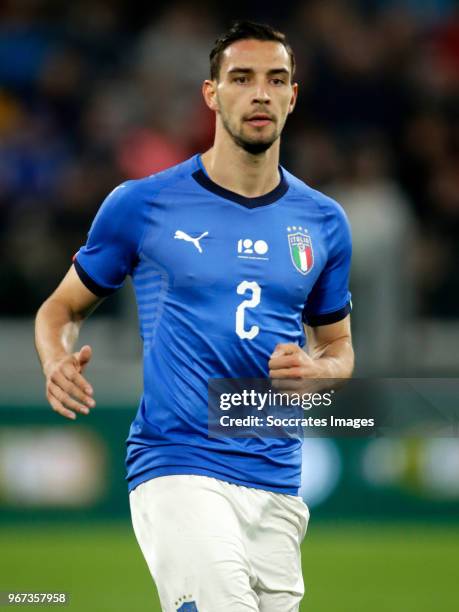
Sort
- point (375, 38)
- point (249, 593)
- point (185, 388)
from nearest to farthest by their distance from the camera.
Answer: point (249, 593) → point (185, 388) → point (375, 38)

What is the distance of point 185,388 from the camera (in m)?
4.76

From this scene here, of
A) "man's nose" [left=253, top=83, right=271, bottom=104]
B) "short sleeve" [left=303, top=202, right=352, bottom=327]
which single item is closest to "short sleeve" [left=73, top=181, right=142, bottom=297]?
"man's nose" [left=253, top=83, right=271, bottom=104]

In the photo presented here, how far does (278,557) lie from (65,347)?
3.49 feet

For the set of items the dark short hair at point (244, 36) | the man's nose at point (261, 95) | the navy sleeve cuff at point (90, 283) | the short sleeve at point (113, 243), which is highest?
the dark short hair at point (244, 36)

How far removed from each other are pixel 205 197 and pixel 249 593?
1.47 metres

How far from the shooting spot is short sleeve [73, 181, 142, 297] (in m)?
4.95

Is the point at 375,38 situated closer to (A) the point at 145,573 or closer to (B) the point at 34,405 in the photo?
(B) the point at 34,405

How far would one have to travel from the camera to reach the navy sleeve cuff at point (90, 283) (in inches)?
198

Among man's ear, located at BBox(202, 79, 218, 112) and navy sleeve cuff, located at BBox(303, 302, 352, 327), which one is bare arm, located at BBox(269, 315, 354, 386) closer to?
navy sleeve cuff, located at BBox(303, 302, 352, 327)

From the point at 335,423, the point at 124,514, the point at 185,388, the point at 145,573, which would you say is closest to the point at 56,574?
the point at 145,573

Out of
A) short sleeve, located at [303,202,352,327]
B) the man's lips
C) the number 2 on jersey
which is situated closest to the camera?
the number 2 on jersey

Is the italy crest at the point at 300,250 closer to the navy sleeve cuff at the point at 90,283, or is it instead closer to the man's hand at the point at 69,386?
the navy sleeve cuff at the point at 90,283

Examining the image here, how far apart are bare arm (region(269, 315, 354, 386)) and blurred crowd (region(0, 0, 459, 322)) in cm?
458

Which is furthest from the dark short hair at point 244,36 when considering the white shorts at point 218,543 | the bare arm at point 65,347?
the white shorts at point 218,543
